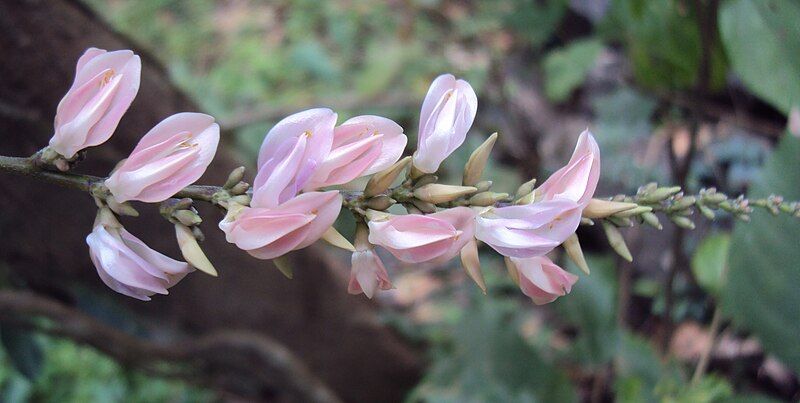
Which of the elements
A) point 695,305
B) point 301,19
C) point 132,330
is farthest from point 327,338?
point 301,19

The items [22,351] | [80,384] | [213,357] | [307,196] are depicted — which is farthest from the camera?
[80,384]

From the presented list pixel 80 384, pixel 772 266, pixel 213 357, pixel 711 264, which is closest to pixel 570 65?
pixel 711 264

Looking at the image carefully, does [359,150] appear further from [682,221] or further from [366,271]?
[682,221]

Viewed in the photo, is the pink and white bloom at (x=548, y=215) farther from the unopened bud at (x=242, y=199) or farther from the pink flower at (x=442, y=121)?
the unopened bud at (x=242, y=199)

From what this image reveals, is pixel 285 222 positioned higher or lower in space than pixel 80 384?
higher

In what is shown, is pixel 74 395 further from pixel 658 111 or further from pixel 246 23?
pixel 246 23

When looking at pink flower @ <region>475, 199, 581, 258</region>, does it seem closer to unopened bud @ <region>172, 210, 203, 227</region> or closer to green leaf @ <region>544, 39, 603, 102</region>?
unopened bud @ <region>172, 210, 203, 227</region>
